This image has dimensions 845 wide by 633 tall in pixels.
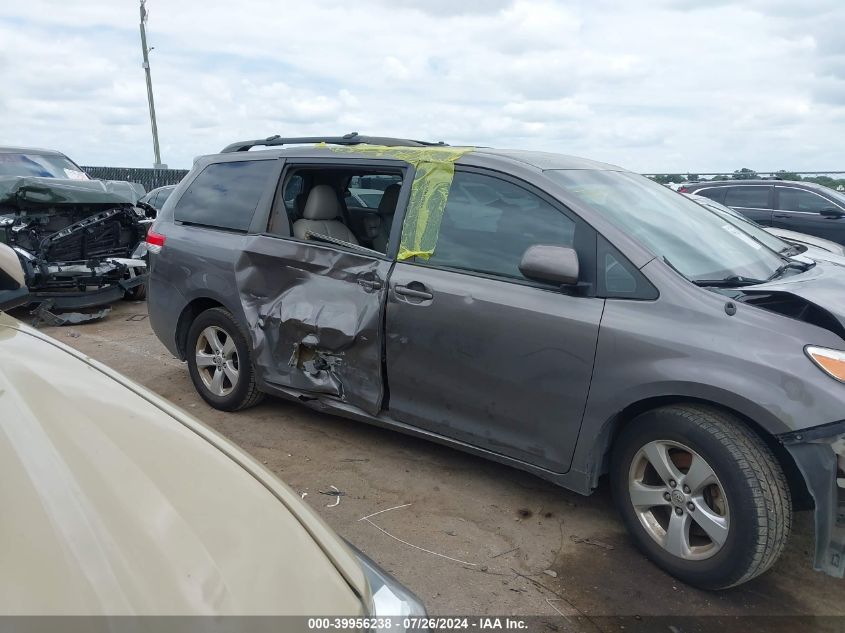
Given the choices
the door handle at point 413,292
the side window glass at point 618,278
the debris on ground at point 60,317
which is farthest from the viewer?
the debris on ground at point 60,317

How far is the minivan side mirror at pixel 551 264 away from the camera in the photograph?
121 inches

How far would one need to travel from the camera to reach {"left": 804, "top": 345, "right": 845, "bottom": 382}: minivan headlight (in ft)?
8.51

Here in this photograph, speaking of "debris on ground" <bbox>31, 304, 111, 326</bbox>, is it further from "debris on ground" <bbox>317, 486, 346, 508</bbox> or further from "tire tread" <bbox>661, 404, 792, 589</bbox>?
"tire tread" <bbox>661, 404, 792, 589</bbox>

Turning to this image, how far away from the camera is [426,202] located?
3.75 m

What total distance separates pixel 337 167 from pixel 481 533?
237 cm

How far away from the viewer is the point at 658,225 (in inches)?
136

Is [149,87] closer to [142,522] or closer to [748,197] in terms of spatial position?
[748,197]

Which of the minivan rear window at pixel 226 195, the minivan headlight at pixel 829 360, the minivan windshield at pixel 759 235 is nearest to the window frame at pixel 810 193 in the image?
the minivan windshield at pixel 759 235

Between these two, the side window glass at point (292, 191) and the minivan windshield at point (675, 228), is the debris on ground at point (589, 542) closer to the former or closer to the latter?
the minivan windshield at point (675, 228)

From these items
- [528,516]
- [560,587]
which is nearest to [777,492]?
[560,587]

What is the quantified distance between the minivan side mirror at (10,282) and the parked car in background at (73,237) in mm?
5295

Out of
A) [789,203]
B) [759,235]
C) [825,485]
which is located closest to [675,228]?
[759,235]

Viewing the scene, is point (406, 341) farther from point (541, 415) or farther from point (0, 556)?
point (0, 556)

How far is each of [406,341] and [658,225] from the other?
1453 millimetres
